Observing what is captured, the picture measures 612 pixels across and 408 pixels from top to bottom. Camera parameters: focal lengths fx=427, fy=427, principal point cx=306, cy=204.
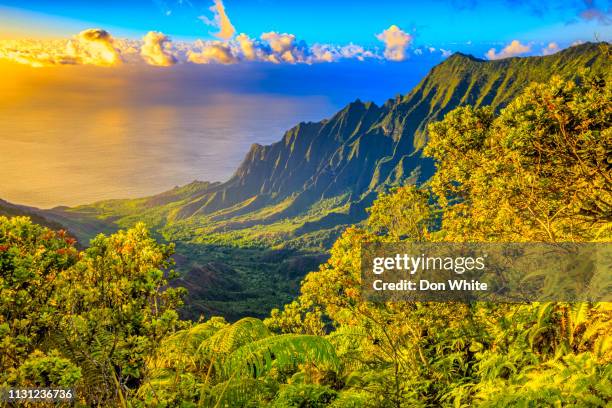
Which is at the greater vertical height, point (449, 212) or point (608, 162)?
point (608, 162)

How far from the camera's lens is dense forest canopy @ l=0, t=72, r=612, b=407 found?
592 cm

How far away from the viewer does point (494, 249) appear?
9.44 metres

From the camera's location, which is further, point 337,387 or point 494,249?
point 494,249

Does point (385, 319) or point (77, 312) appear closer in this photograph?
point (77, 312)

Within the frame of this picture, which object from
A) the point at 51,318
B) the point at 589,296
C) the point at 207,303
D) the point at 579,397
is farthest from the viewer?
the point at 207,303

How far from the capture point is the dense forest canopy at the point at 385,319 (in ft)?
19.4

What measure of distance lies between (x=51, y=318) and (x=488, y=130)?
11280 millimetres

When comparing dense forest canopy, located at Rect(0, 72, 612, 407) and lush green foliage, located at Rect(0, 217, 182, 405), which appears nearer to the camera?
lush green foliage, located at Rect(0, 217, 182, 405)

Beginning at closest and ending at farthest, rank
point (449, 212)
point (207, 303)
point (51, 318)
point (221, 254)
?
point (51, 318), point (449, 212), point (207, 303), point (221, 254)

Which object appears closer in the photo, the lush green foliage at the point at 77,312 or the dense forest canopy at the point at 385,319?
the lush green foliage at the point at 77,312

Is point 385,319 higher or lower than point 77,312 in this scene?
lower

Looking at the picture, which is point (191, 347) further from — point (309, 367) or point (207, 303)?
point (207, 303)

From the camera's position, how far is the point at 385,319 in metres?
9.97

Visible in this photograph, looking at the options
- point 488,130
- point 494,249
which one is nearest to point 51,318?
point 494,249
